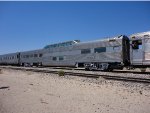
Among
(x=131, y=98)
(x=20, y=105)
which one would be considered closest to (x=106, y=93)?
(x=131, y=98)

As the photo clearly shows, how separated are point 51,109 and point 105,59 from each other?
15358mm

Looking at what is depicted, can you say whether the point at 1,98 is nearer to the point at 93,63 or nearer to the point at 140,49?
the point at 140,49

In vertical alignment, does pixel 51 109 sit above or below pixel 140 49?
below

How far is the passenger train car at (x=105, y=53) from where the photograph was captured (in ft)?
63.3

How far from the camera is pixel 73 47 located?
94.7ft

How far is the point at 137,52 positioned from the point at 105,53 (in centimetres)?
428

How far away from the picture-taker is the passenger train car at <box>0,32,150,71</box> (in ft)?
63.3

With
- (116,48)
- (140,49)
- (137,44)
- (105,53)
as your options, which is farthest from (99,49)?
(140,49)

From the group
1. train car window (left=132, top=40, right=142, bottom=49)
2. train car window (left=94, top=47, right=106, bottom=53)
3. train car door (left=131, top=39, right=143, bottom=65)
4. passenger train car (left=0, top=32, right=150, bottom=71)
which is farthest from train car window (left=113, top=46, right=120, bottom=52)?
train car window (left=132, top=40, right=142, bottom=49)

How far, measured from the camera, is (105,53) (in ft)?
76.0

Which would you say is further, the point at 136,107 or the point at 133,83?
the point at 133,83

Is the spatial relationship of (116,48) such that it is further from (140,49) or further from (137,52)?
(140,49)

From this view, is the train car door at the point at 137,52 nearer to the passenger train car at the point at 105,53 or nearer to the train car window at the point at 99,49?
the passenger train car at the point at 105,53

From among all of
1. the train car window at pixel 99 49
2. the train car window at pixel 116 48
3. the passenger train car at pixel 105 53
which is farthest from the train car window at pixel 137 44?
the train car window at pixel 99 49
